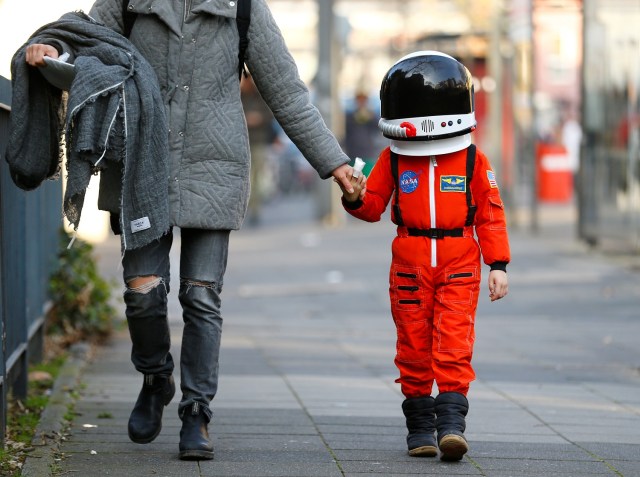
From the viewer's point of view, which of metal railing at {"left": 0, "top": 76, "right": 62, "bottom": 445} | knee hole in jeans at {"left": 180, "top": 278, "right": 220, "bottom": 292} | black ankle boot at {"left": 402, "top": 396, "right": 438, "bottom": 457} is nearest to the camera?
knee hole in jeans at {"left": 180, "top": 278, "right": 220, "bottom": 292}

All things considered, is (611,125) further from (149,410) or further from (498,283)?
(149,410)

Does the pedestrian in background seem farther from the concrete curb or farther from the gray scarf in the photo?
the gray scarf

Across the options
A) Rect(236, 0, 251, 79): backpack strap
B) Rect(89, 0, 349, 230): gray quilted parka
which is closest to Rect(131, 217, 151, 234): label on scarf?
Rect(89, 0, 349, 230): gray quilted parka

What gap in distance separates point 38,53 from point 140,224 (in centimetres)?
67

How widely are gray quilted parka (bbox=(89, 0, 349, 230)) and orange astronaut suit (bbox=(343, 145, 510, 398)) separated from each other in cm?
62

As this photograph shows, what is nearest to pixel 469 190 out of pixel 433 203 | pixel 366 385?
pixel 433 203

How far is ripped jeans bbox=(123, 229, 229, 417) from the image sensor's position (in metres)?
4.79

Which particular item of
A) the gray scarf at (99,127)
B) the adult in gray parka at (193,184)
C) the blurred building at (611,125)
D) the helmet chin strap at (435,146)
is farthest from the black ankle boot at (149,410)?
the blurred building at (611,125)

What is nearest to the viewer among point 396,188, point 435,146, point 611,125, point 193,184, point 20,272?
point 193,184

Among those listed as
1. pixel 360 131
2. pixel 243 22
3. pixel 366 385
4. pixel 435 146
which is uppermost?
pixel 360 131

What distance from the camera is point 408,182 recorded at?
4984 millimetres

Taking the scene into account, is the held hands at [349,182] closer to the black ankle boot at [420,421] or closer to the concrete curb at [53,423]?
the black ankle boot at [420,421]

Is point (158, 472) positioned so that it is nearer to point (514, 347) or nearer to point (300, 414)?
point (300, 414)

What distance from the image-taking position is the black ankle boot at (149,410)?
490 centimetres
